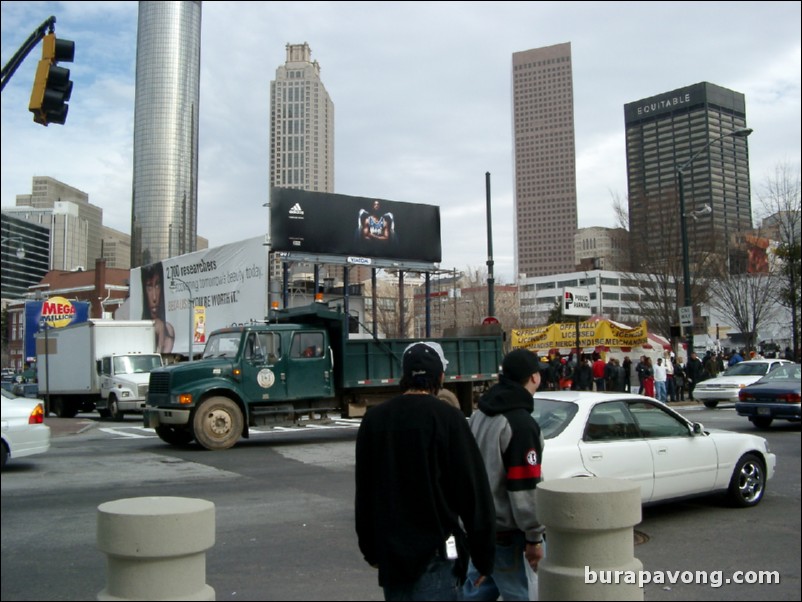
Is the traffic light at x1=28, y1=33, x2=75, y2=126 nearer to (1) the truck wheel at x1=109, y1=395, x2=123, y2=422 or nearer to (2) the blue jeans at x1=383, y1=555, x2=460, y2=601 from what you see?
(2) the blue jeans at x1=383, y1=555, x2=460, y2=601

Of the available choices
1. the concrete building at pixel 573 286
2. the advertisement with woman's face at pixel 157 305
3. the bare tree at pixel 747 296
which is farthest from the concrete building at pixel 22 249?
the concrete building at pixel 573 286

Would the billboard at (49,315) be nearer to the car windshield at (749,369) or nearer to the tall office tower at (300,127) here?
the car windshield at (749,369)

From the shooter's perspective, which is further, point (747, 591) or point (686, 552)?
point (686, 552)

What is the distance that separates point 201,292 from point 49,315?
7.66 m

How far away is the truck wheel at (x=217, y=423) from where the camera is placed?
46.2ft

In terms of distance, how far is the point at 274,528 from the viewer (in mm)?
7484

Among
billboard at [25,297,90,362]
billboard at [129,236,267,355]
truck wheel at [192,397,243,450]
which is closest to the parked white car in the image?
truck wheel at [192,397,243,450]

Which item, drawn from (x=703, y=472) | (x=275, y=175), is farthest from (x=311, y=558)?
(x=275, y=175)

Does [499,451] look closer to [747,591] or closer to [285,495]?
[747,591]

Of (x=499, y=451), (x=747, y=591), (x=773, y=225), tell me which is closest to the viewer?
(x=499, y=451)

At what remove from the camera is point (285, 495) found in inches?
370

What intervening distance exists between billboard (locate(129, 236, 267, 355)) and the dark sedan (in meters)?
23.8

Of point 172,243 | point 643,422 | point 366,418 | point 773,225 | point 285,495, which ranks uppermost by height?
point 773,225

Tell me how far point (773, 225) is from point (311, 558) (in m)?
20.7
